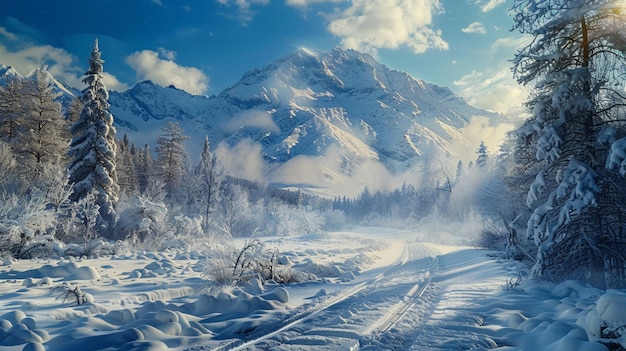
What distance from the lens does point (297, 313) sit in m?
8.40

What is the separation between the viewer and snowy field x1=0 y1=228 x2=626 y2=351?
605cm

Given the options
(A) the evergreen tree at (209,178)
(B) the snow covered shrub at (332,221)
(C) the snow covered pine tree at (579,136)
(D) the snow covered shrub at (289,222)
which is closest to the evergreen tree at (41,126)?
(A) the evergreen tree at (209,178)

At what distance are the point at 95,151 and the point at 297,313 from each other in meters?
23.2

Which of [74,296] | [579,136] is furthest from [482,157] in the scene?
[74,296]

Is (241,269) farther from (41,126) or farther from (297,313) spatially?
(41,126)

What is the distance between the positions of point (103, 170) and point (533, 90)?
24989 millimetres

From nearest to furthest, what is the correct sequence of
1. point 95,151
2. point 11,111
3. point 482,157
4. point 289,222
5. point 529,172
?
point 529,172
point 95,151
point 11,111
point 289,222
point 482,157

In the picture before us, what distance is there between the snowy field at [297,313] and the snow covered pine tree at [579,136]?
111 centimetres

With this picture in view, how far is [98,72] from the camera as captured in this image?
27.2m

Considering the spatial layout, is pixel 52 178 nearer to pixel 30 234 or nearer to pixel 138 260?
pixel 30 234

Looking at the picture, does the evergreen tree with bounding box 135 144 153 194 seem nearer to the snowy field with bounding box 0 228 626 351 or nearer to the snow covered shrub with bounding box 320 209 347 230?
the snow covered shrub with bounding box 320 209 347 230

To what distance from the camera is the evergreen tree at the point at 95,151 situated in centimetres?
2528

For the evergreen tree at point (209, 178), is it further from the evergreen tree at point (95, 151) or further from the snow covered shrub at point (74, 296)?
the snow covered shrub at point (74, 296)

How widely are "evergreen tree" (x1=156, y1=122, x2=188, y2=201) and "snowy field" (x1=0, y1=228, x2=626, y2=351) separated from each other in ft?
127
